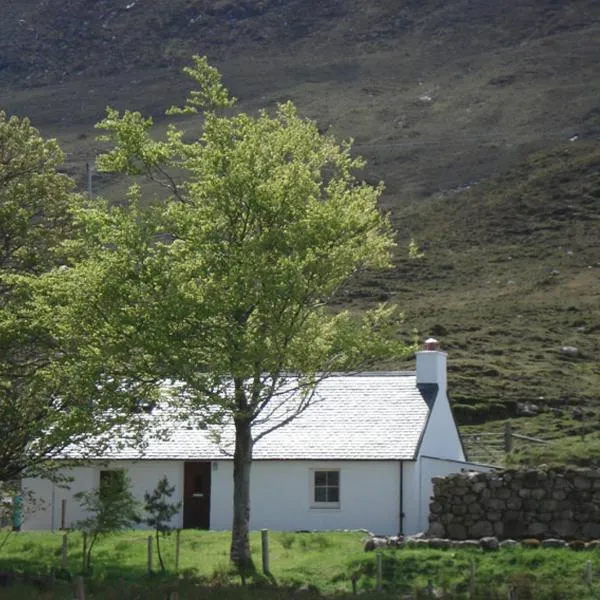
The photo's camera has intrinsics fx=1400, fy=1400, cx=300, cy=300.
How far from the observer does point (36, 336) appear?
32.8m

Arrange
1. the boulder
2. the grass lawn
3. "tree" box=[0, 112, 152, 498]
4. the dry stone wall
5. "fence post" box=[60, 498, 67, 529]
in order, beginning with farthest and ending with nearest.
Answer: "fence post" box=[60, 498, 67, 529] → "tree" box=[0, 112, 152, 498] → the dry stone wall → the boulder → the grass lawn

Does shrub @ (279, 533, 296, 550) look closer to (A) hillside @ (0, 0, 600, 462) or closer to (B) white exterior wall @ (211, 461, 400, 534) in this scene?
(B) white exterior wall @ (211, 461, 400, 534)

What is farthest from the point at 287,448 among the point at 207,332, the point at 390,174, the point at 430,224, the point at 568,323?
the point at 390,174

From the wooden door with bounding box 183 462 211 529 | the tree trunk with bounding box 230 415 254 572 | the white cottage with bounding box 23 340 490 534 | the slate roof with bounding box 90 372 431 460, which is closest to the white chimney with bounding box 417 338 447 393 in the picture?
the white cottage with bounding box 23 340 490 534

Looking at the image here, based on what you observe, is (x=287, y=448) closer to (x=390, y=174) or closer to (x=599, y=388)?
(x=599, y=388)

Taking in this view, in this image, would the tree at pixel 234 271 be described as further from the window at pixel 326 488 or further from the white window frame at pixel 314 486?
the window at pixel 326 488

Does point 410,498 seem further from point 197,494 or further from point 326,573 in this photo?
point 326,573

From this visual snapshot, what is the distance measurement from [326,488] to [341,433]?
63.4 inches

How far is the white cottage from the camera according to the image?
124ft

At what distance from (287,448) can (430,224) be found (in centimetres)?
10522

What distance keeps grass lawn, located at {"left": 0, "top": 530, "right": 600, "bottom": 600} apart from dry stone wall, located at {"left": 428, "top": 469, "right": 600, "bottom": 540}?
2.26m

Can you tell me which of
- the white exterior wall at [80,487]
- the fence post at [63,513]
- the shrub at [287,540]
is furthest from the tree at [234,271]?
the fence post at [63,513]

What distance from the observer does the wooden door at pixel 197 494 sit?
40.0 metres

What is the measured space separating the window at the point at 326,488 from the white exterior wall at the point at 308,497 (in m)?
0.15
